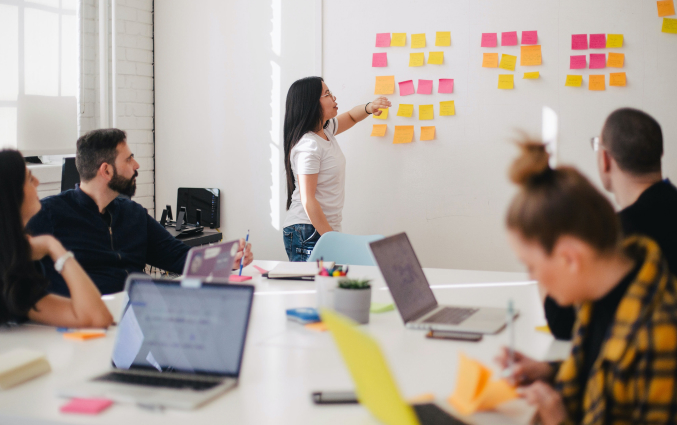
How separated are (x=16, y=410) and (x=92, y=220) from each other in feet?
4.32

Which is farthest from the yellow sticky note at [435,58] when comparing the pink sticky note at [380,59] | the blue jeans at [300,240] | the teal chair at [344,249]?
the teal chair at [344,249]

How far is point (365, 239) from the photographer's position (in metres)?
2.72

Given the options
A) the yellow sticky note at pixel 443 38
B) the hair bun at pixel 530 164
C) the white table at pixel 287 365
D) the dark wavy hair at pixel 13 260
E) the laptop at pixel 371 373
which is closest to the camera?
the laptop at pixel 371 373

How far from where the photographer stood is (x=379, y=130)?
3758 mm

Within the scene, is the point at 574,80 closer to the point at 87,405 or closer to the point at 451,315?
the point at 451,315

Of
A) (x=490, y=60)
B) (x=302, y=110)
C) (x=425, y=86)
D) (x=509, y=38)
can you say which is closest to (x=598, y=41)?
(x=509, y=38)

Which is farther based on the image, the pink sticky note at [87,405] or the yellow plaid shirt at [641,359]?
the pink sticky note at [87,405]

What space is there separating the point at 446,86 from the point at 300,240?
132 centimetres

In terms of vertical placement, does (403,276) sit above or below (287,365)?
above

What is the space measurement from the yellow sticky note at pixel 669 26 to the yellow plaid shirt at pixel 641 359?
110 inches

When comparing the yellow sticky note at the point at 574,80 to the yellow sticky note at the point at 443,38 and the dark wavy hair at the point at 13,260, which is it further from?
the dark wavy hair at the point at 13,260

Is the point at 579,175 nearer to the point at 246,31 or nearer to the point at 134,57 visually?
the point at 246,31

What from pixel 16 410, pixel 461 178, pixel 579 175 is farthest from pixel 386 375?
pixel 461 178

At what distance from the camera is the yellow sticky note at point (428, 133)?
3.67 meters
